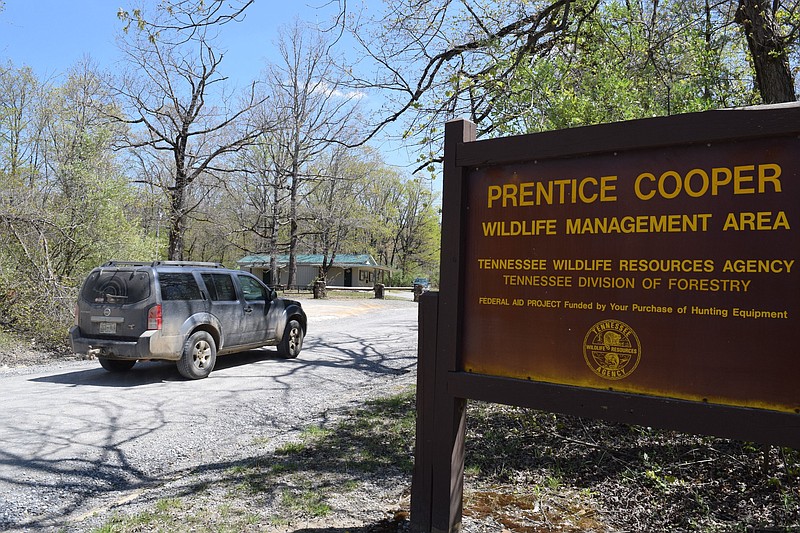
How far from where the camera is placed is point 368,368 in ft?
37.2

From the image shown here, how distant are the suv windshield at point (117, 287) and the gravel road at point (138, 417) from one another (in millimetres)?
1259

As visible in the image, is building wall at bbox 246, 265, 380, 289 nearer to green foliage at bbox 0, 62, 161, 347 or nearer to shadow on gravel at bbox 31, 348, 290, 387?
green foliage at bbox 0, 62, 161, 347

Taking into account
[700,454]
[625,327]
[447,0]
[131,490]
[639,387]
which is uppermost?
[447,0]

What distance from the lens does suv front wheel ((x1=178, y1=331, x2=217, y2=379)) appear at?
926cm

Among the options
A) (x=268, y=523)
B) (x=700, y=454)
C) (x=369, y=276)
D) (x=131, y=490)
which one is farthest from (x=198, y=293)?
(x=369, y=276)

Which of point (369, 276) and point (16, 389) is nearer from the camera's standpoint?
point (16, 389)

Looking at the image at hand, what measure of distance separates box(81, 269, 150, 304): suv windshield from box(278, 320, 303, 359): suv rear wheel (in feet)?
10.5

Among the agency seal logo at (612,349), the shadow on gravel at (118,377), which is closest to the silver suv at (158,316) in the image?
the shadow on gravel at (118,377)

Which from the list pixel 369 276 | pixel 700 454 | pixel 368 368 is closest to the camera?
pixel 700 454

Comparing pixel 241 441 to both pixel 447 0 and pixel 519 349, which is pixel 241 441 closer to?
pixel 519 349

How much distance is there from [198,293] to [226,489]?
5971mm

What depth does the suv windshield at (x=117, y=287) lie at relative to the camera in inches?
363

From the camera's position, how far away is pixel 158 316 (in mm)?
9062

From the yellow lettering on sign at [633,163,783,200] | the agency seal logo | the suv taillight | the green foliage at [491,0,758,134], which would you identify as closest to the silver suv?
the suv taillight
